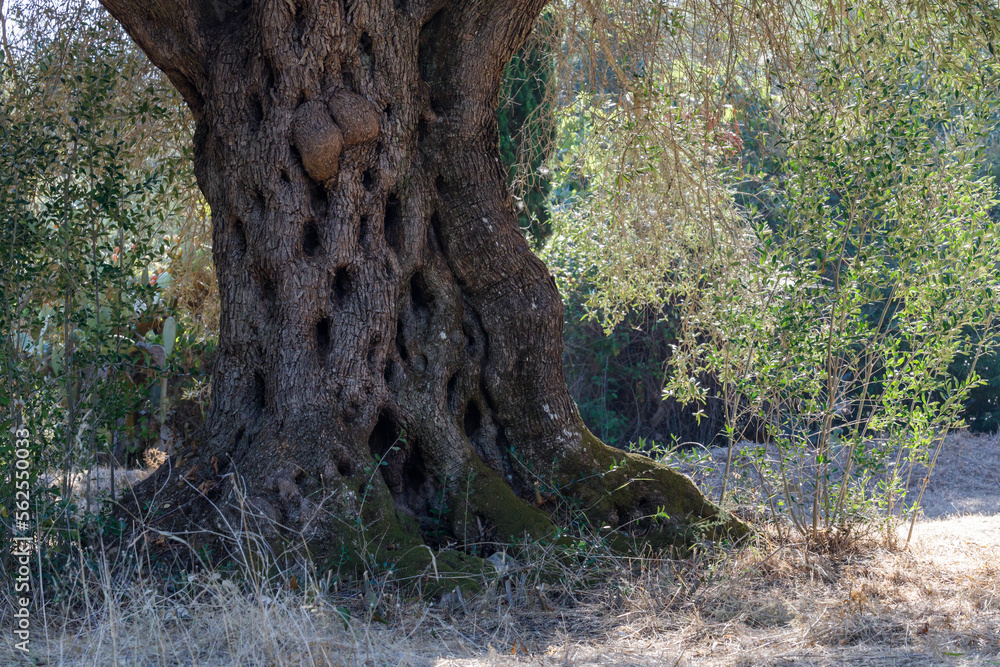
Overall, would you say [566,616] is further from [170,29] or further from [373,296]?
[170,29]

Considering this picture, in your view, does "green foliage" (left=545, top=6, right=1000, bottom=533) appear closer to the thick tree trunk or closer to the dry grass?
the dry grass

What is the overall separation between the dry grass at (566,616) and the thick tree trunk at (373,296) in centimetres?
39

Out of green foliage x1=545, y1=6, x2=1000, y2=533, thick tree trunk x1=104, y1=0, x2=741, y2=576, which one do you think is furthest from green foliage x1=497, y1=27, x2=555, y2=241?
green foliage x1=545, y1=6, x2=1000, y2=533

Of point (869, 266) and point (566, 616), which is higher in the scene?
point (869, 266)

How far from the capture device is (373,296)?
4.41 meters

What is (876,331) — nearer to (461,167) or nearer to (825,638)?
(825,638)

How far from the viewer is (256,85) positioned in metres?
4.42

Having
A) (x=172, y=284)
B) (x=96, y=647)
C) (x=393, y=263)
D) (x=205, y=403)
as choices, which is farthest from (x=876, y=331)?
(x=205, y=403)

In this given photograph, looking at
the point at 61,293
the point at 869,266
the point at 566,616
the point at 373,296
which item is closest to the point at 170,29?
the point at 61,293

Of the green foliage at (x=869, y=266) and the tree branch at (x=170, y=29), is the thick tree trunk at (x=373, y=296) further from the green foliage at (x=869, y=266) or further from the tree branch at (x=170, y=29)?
the green foliage at (x=869, y=266)

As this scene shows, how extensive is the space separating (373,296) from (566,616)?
1.88 meters

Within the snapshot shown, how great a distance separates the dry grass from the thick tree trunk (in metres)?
0.39

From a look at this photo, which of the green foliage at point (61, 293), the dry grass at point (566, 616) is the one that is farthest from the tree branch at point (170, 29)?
the dry grass at point (566, 616)

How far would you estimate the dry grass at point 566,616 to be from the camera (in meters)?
3.10
